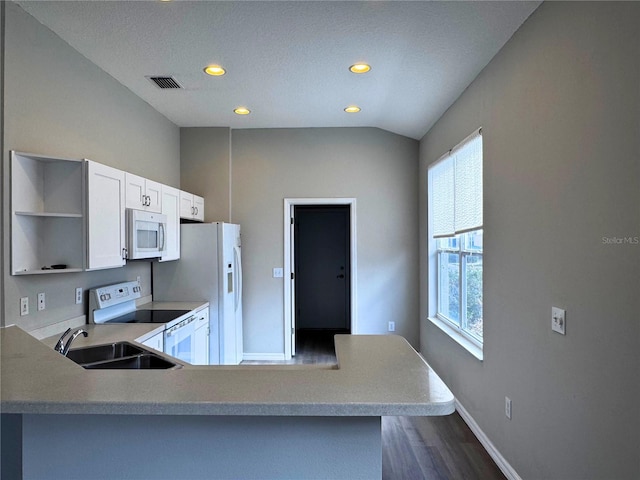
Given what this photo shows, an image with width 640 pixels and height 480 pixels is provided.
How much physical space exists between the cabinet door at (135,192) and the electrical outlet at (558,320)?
2.83 m

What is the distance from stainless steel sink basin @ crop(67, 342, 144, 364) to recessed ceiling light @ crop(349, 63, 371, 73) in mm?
2501

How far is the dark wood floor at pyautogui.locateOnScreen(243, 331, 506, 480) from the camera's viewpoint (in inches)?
94.0

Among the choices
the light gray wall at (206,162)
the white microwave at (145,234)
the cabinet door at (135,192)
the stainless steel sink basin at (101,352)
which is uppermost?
the light gray wall at (206,162)

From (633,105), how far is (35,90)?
3.05 m

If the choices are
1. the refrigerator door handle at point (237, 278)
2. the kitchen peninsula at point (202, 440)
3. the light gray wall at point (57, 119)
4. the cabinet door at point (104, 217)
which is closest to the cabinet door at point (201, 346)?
the refrigerator door handle at point (237, 278)

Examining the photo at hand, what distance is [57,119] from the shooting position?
98.0 inches

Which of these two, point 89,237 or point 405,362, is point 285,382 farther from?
point 89,237

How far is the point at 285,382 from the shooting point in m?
1.28

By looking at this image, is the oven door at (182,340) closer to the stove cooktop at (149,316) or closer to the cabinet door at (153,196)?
the stove cooktop at (149,316)

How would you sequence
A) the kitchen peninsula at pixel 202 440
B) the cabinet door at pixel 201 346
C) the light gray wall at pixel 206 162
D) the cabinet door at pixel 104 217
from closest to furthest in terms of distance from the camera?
the kitchen peninsula at pixel 202 440 → the cabinet door at pixel 104 217 → the cabinet door at pixel 201 346 → the light gray wall at pixel 206 162

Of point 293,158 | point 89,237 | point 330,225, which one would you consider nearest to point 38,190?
point 89,237

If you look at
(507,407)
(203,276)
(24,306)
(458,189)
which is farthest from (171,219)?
(507,407)

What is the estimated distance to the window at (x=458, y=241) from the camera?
2986 mm

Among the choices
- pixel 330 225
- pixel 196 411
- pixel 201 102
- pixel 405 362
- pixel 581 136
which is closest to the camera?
pixel 196 411
